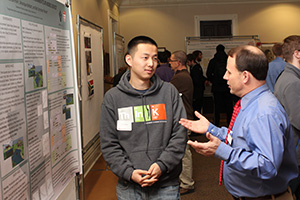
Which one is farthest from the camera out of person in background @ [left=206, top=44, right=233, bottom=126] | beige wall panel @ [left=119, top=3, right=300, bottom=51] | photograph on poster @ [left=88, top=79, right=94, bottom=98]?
beige wall panel @ [left=119, top=3, right=300, bottom=51]

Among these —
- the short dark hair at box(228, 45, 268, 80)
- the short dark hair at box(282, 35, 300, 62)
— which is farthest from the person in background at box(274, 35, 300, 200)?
the short dark hair at box(228, 45, 268, 80)

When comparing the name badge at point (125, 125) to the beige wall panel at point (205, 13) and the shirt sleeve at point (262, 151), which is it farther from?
the beige wall panel at point (205, 13)

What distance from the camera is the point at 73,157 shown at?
7.12 feet

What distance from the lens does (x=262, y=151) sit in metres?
1.44

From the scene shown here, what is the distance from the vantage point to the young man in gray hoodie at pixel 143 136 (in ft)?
5.97

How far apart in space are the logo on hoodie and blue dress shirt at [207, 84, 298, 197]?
1.48 feet

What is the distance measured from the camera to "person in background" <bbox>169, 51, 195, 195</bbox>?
364 centimetres

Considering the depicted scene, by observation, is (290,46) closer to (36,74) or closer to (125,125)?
(125,125)

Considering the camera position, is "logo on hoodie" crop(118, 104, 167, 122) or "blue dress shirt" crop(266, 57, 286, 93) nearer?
"logo on hoodie" crop(118, 104, 167, 122)

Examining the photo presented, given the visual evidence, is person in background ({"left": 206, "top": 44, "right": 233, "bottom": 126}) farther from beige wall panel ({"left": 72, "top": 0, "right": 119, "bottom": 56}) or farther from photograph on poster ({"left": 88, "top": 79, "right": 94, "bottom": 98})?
photograph on poster ({"left": 88, "top": 79, "right": 94, "bottom": 98})

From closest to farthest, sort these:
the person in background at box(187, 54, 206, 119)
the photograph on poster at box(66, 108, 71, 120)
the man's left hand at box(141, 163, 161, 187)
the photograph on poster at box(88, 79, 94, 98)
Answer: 1. the man's left hand at box(141, 163, 161, 187)
2. the photograph on poster at box(66, 108, 71, 120)
3. the photograph on poster at box(88, 79, 94, 98)
4. the person in background at box(187, 54, 206, 119)

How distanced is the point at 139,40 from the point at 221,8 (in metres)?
7.53

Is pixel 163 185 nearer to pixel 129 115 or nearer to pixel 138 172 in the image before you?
pixel 138 172

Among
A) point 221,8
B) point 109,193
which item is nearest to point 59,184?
point 109,193
